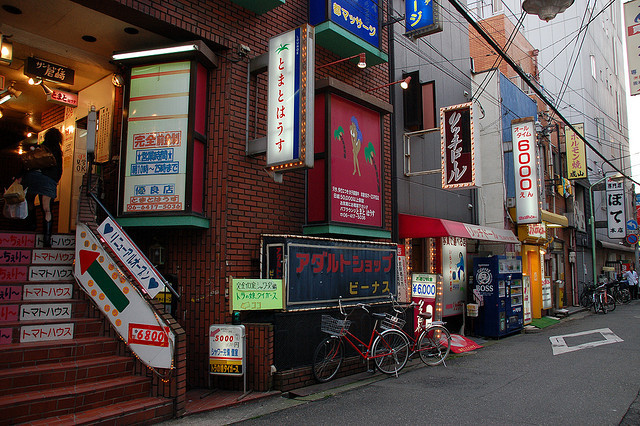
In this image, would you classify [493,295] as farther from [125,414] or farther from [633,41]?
[125,414]

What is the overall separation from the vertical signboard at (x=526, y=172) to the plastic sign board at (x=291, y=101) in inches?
491

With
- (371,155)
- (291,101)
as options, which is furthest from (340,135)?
(291,101)

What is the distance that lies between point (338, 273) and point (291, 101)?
10.9 ft

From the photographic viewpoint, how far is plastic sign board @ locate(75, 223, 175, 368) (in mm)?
6000

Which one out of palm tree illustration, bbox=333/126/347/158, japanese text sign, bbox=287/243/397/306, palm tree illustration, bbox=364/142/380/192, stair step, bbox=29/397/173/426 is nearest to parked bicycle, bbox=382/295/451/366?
japanese text sign, bbox=287/243/397/306

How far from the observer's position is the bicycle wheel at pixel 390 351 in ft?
27.6

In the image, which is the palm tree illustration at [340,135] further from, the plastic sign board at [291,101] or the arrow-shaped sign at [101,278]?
the arrow-shaped sign at [101,278]

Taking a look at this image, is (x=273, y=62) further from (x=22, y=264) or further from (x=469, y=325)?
(x=469, y=325)

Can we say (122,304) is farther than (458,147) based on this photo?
No

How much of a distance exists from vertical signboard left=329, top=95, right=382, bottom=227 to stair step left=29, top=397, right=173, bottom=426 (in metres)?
4.49

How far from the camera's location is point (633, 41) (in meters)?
8.83

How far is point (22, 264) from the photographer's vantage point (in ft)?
22.0

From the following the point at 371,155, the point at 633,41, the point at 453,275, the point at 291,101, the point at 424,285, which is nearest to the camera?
the point at 291,101

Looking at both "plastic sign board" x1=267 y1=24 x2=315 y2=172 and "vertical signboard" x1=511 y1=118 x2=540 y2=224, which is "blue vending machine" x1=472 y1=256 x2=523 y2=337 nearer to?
"vertical signboard" x1=511 y1=118 x2=540 y2=224
